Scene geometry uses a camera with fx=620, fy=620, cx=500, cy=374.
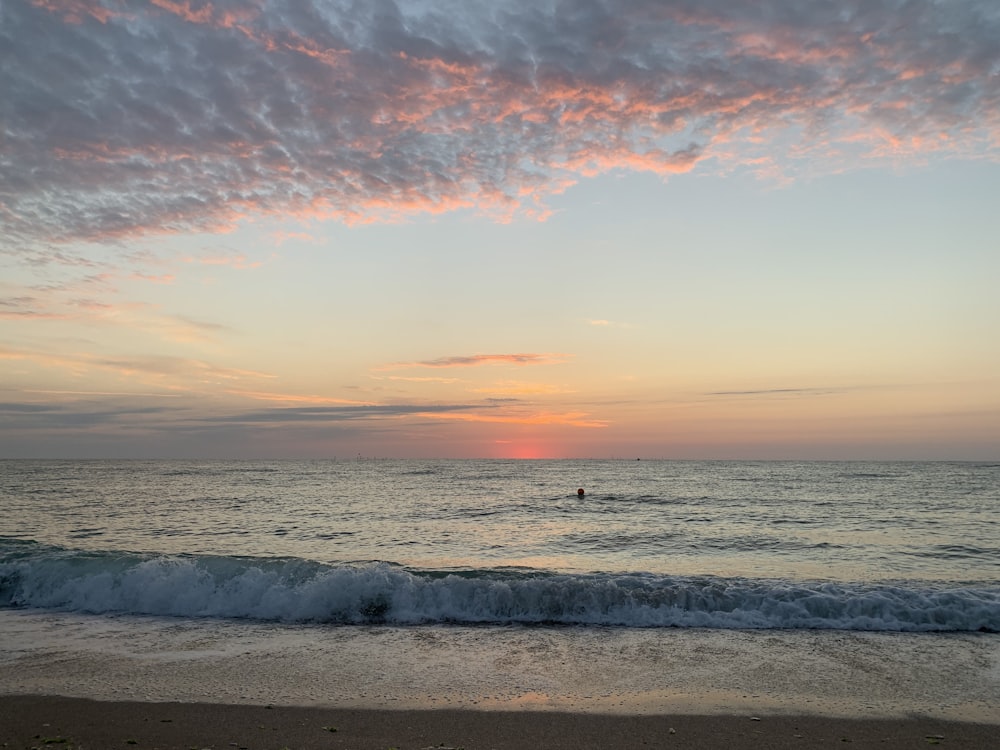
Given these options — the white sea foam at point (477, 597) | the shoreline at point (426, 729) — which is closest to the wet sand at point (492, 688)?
the shoreline at point (426, 729)

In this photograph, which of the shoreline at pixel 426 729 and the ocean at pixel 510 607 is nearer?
the shoreline at pixel 426 729

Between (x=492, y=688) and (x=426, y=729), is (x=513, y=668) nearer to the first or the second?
(x=492, y=688)

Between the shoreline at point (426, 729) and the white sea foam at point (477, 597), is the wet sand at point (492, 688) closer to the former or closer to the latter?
the shoreline at point (426, 729)

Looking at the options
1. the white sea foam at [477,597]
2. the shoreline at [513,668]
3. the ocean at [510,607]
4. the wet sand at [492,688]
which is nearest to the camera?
the wet sand at [492,688]

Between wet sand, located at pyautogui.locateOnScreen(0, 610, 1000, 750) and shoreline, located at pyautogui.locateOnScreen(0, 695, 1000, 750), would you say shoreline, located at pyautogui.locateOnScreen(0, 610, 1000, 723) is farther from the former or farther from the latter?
shoreline, located at pyautogui.locateOnScreen(0, 695, 1000, 750)

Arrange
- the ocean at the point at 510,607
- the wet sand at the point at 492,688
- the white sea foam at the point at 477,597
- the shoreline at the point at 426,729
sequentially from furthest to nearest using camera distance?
the white sea foam at the point at 477,597 < the ocean at the point at 510,607 < the wet sand at the point at 492,688 < the shoreline at the point at 426,729

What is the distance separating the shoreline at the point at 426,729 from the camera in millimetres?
6547

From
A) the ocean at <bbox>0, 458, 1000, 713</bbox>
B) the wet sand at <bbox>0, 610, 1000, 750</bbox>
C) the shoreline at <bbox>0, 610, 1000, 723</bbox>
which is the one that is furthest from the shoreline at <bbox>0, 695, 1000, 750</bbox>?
the ocean at <bbox>0, 458, 1000, 713</bbox>

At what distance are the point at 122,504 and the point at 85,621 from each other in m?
27.4

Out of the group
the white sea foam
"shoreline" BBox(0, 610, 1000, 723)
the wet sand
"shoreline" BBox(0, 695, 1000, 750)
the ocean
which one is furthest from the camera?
the white sea foam

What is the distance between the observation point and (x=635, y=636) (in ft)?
36.6

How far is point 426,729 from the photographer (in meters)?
6.88

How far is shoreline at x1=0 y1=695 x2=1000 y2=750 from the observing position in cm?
655

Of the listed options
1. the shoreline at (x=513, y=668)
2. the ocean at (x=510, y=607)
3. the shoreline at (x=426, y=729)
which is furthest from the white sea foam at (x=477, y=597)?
the shoreline at (x=426, y=729)
